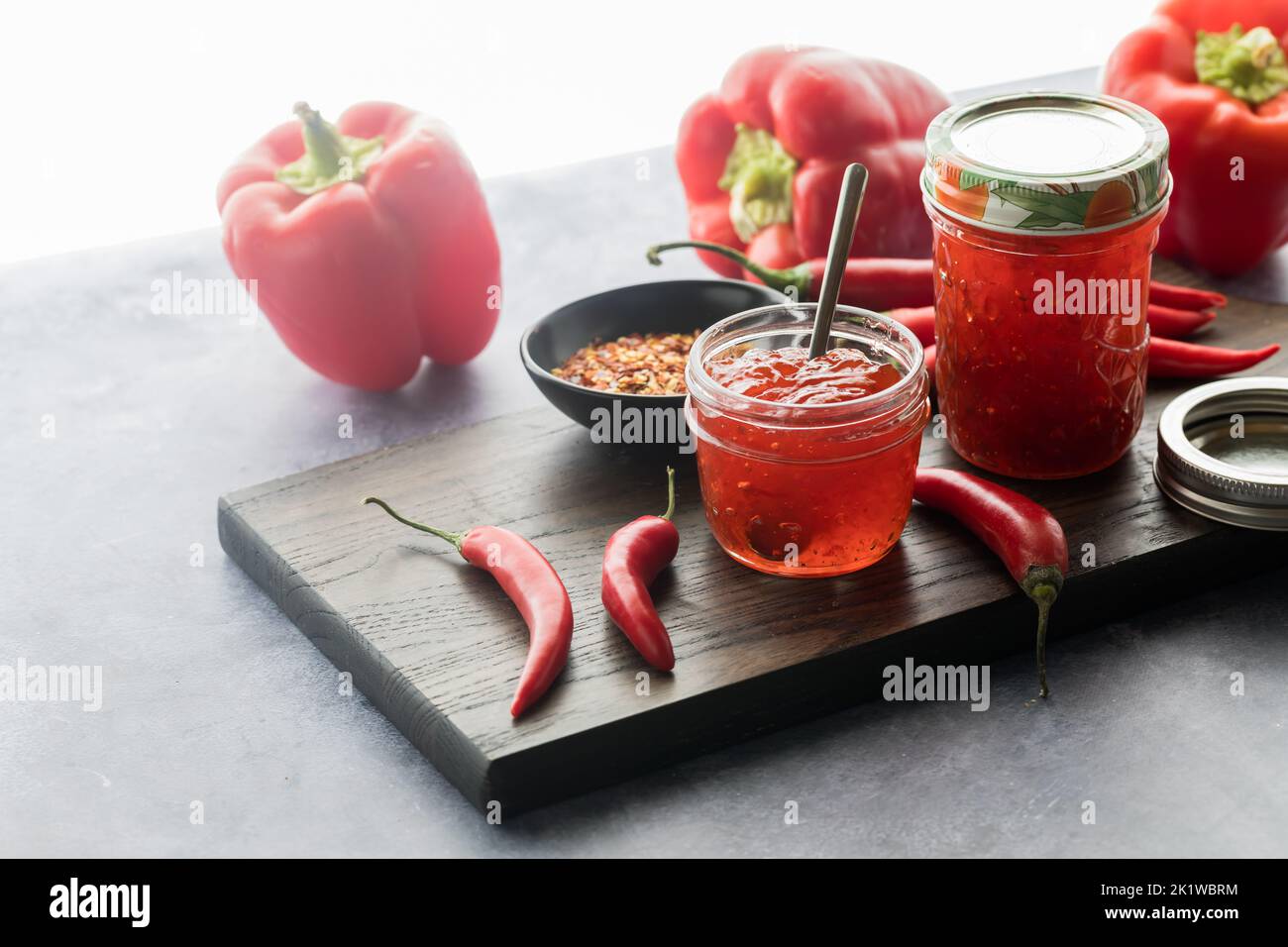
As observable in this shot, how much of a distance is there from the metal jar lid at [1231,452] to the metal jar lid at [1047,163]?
317 mm

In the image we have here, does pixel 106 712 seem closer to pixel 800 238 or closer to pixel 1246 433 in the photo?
pixel 800 238

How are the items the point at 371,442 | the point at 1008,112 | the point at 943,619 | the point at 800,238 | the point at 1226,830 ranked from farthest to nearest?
the point at 800,238 < the point at 371,442 < the point at 1008,112 < the point at 943,619 < the point at 1226,830

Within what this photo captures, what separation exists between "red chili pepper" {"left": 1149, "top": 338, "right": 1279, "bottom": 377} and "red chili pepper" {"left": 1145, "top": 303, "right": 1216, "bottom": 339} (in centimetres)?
9

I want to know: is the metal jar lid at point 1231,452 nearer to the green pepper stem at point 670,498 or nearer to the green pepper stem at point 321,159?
the green pepper stem at point 670,498

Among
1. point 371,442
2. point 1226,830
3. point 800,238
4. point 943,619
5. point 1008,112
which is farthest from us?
point 800,238

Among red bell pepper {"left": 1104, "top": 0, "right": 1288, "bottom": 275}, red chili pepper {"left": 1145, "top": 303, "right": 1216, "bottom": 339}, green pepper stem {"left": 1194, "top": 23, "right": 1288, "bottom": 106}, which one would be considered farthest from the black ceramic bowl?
green pepper stem {"left": 1194, "top": 23, "right": 1288, "bottom": 106}

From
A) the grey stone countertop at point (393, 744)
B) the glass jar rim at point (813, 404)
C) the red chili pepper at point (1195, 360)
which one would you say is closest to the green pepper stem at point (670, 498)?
the glass jar rim at point (813, 404)

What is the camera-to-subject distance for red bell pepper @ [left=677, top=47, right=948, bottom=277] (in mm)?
2531

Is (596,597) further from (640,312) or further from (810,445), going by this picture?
(640,312)

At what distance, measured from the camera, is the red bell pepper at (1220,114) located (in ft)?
8.25

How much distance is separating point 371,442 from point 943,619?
1049 millimetres

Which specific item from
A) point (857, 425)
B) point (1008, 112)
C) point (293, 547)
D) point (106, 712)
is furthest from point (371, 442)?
point (1008, 112)

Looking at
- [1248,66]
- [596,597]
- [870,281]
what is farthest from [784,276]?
[1248,66]

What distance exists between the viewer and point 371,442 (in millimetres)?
2379
